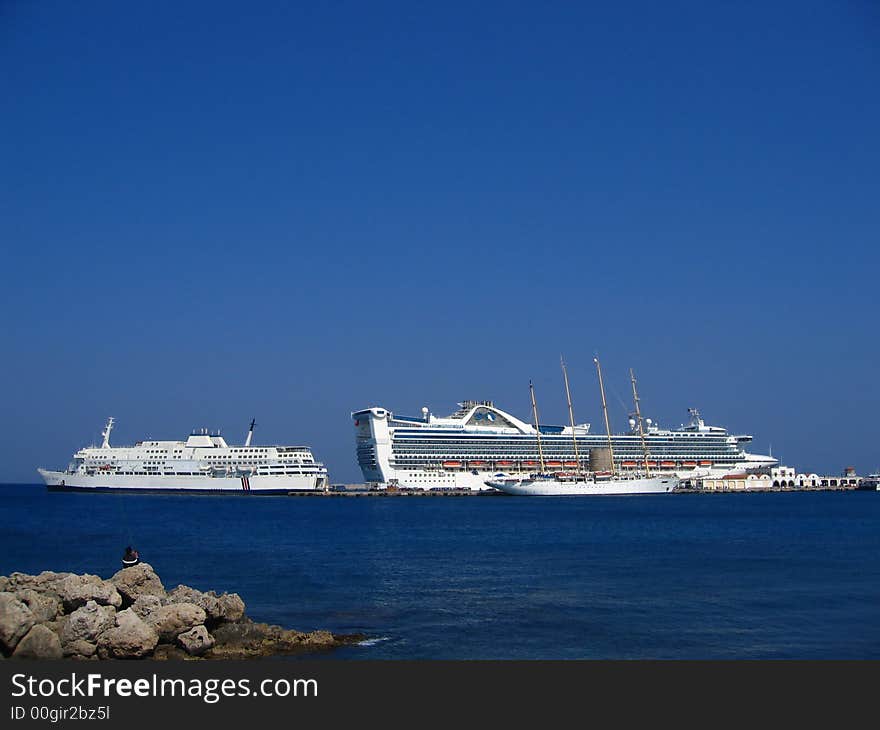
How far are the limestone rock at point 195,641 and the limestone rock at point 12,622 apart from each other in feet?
6.82

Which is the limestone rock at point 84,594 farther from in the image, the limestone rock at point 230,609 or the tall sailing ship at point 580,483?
the tall sailing ship at point 580,483

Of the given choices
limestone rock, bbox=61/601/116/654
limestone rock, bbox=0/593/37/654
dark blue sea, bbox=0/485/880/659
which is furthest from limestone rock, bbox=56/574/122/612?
dark blue sea, bbox=0/485/880/659

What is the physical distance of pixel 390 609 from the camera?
55.7ft

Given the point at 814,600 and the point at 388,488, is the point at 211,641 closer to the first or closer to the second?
the point at 814,600

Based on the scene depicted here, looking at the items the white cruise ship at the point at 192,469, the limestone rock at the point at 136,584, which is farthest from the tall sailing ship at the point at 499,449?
the limestone rock at the point at 136,584

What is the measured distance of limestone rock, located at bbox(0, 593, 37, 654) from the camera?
1153 cm

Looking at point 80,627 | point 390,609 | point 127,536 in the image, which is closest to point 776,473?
point 127,536

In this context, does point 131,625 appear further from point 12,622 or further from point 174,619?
point 12,622

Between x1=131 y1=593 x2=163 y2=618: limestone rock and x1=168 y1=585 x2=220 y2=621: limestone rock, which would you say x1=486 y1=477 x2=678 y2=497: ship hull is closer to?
x1=168 y1=585 x2=220 y2=621: limestone rock

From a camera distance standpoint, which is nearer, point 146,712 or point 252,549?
point 146,712

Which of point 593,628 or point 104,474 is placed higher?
point 104,474

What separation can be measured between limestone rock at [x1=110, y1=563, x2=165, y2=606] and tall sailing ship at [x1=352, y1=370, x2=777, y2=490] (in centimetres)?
6634

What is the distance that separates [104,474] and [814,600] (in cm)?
7168

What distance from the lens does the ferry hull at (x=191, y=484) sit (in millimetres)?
77625
